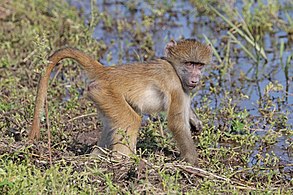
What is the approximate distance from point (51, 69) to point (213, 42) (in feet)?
14.1

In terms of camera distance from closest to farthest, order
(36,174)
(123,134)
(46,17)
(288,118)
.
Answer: (36,174), (123,134), (288,118), (46,17)

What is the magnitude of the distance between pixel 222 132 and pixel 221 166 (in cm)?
122

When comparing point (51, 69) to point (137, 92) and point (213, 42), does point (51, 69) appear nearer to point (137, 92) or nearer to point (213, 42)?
point (137, 92)

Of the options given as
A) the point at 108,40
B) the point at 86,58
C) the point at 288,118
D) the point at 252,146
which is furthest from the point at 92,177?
the point at 108,40

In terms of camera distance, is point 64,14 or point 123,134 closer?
point 123,134

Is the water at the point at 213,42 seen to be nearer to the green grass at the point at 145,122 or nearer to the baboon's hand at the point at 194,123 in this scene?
the green grass at the point at 145,122

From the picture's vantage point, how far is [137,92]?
7.75 meters

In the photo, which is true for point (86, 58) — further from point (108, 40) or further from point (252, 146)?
point (108, 40)

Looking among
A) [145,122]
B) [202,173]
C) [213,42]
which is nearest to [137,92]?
[202,173]

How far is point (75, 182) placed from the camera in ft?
22.5

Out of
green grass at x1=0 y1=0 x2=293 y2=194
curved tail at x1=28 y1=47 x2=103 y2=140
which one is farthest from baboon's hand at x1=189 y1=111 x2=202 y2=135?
curved tail at x1=28 y1=47 x2=103 y2=140

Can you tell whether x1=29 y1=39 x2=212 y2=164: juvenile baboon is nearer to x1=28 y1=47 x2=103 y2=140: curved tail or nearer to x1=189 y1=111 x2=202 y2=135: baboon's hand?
x1=28 y1=47 x2=103 y2=140: curved tail

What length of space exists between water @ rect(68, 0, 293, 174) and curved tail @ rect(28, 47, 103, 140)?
218cm

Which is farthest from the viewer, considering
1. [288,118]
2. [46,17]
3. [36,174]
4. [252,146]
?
[46,17]
